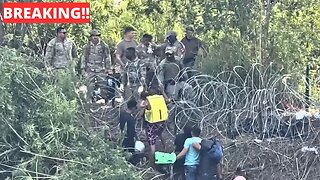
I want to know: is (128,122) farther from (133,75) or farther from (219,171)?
(133,75)

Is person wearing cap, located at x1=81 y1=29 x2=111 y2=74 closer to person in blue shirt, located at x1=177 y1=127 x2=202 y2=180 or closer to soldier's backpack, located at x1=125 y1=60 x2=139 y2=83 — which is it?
soldier's backpack, located at x1=125 y1=60 x2=139 y2=83

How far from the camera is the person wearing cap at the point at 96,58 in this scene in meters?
12.7

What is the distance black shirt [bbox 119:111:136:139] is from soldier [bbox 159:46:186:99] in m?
1.28

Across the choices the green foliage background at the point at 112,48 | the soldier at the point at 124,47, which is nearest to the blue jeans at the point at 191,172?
the green foliage background at the point at 112,48

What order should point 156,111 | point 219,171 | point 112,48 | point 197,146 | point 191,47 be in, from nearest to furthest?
point 197,146 < point 219,171 < point 156,111 < point 191,47 < point 112,48

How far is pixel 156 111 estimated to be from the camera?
10477 mm

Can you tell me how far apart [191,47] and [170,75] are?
1.78 m

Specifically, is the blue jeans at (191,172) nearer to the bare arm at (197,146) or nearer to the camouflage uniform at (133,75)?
the bare arm at (197,146)

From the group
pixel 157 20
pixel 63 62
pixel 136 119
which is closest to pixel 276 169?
Result: pixel 136 119

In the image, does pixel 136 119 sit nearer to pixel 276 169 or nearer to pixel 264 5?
pixel 276 169

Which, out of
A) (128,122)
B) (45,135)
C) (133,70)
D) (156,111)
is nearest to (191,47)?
(133,70)

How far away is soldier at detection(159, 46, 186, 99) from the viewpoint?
37.9ft

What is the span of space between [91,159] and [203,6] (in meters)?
5.16

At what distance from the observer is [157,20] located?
1638 centimetres
